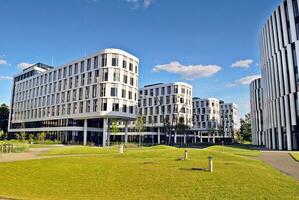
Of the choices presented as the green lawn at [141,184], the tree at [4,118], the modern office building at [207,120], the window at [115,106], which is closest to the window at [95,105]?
the window at [115,106]

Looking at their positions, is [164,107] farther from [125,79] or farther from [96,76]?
[96,76]

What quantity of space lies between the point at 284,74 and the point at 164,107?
199 ft

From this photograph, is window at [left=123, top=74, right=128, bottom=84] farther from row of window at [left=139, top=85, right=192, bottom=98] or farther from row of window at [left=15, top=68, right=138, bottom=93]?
row of window at [left=139, top=85, right=192, bottom=98]

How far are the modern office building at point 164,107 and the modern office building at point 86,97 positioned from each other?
109 feet

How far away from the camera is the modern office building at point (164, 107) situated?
338ft

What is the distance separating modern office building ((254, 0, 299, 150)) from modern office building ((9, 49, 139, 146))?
34852 millimetres

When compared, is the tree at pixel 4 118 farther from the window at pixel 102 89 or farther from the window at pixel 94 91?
the window at pixel 102 89

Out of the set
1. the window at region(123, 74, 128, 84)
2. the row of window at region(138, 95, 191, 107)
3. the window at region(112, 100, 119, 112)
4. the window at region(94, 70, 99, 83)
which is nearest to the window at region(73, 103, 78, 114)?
the window at region(94, 70, 99, 83)

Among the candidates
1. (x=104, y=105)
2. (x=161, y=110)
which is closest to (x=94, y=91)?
(x=104, y=105)

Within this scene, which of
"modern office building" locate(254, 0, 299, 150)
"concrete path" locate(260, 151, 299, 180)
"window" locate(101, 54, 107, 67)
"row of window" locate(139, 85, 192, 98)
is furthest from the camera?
"row of window" locate(139, 85, 192, 98)

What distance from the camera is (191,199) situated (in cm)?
1048

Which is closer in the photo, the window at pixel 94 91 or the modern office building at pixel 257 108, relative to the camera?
the window at pixel 94 91

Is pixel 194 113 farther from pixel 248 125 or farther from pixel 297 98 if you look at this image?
pixel 297 98

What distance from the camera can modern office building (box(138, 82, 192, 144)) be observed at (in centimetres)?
10300
